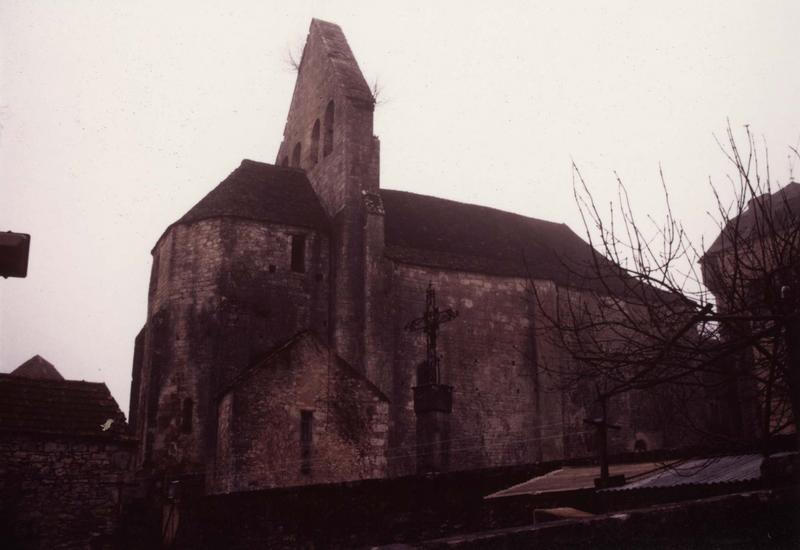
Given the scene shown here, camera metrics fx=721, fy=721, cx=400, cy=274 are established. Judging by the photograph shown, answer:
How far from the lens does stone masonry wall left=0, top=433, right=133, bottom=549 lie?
12.3 meters

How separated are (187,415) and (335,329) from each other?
469cm

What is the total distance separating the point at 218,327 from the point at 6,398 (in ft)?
22.8

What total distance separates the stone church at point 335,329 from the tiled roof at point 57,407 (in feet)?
8.74

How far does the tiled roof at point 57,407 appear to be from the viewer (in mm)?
13094

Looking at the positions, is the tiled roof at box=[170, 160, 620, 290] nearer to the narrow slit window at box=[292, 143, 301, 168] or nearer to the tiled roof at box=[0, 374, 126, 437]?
the narrow slit window at box=[292, 143, 301, 168]

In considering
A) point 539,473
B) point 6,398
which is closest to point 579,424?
point 539,473

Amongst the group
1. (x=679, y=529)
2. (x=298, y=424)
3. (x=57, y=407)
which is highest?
(x=57, y=407)

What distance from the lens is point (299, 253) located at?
864 inches

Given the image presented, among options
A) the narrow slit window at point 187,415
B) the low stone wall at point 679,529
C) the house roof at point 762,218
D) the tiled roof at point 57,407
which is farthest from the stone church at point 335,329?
the low stone wall at point 679,529

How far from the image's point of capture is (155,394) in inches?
777

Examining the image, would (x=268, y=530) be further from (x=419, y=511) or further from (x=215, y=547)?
(x=419, y=511)

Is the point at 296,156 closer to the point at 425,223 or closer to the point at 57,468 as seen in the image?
the point at 425,223

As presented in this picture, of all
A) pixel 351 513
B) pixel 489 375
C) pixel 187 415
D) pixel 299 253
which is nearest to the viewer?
pixel 351 513

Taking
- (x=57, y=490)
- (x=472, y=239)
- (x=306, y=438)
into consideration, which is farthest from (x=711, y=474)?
(x=472, y=239)
